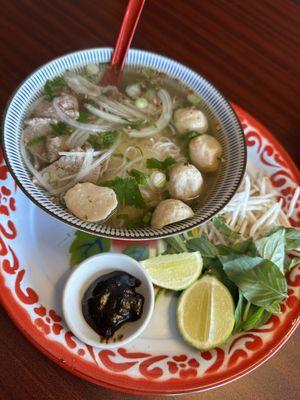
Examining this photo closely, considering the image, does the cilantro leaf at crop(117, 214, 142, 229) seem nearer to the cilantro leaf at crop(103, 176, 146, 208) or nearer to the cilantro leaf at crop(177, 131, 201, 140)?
the cilantro leaf at crop(103, 176, 146, 208)

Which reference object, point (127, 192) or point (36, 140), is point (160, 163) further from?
point (36, 140)

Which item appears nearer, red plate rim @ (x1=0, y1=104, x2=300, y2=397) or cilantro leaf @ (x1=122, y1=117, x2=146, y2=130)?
red plate rim @ (x1=0, y1=104, x2=300, y2=397)

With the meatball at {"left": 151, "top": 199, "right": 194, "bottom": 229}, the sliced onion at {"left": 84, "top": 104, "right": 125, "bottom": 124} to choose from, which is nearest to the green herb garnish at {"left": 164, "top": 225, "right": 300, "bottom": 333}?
the meatball at {"left": 151, "top": 199, "right": 194, "bottom": 229}

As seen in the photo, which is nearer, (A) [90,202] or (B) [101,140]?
(A) [90,202]

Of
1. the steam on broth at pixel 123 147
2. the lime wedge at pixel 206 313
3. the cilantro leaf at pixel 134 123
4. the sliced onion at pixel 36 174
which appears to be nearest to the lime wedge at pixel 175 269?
A: the lime wedge at pixel 206 313

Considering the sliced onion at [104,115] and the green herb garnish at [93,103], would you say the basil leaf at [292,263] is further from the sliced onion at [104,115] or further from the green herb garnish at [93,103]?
the green herb garnish at [93,103]

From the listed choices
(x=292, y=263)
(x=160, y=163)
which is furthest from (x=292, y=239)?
(x=160, y=163)

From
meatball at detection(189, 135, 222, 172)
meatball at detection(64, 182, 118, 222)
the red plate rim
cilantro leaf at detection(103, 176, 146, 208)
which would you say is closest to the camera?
the red plate rim
